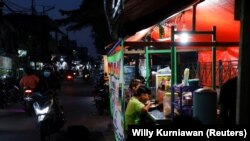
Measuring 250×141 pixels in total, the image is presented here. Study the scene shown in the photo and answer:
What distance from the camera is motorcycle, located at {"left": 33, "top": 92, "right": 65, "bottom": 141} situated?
1095cm

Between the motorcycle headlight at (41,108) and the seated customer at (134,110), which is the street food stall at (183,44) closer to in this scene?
the seated customer at (134,110)

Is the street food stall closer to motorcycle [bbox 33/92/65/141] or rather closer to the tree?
motorcycle [bbox 33/92/65/141]

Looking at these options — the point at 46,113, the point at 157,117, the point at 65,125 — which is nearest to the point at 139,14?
the point at 157,117

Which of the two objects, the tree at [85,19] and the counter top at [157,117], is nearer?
the counter top at [157,117]

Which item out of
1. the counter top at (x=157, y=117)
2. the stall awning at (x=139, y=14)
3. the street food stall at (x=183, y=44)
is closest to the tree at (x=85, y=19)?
the street food stall at (x=183, y=44)

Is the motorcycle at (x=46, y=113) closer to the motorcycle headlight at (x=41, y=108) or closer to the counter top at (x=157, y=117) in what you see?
the motorcycle headlight at (x=41, y=108)

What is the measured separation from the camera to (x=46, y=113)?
11.1 meters

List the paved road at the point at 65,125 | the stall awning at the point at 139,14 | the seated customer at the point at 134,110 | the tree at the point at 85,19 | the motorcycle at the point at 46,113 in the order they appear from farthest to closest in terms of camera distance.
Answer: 1. the tree at the point at 85,19
2. the paved road at the point at 65,125
3. the motorcycle at the point at 46,113
4. the seated customer at the point at 134,110
5. the stall awning at the point at 139,14

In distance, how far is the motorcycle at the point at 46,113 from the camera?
11.0 m

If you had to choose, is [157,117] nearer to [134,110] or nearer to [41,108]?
[134,110]

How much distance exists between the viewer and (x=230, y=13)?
7199 mm

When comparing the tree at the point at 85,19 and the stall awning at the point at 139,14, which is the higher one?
the tree at the point at 85,19

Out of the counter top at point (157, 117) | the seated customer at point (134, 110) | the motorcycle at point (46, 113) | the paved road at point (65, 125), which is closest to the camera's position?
the counter top at point (157, 117)

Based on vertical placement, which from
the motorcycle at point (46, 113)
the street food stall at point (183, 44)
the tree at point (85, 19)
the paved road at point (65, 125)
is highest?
the tree at point (85, 19)
